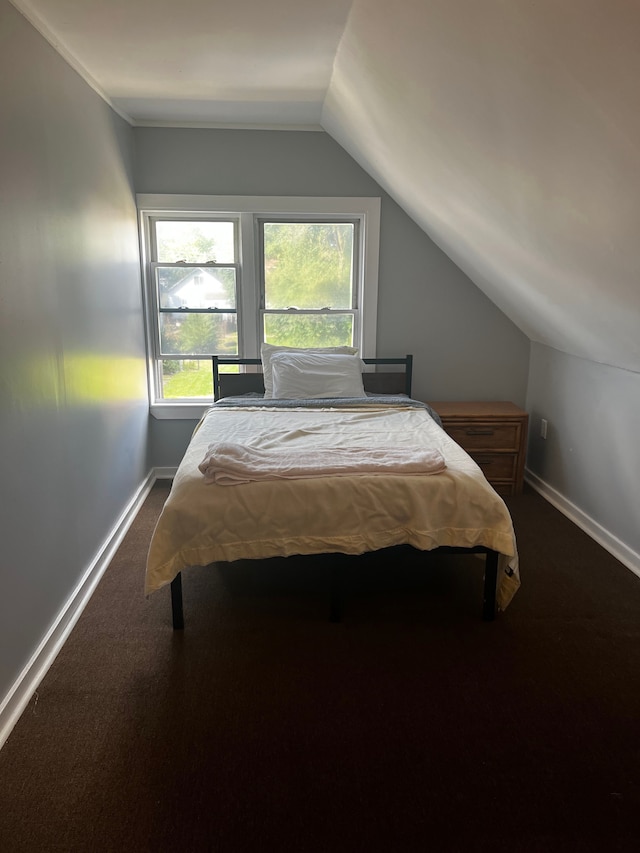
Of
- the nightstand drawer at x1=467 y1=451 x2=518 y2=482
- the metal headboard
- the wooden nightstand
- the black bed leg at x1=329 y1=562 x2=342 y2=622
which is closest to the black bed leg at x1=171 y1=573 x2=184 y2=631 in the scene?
the black bed leg at x1=329 y1=562 x2=342 y2=622

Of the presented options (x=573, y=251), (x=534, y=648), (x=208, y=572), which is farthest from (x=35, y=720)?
(x=573, y=251)

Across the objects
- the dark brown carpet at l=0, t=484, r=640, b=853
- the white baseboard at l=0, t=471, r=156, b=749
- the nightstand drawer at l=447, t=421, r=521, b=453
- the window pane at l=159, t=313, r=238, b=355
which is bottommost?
the dark brown carpet at l=0, t=484, r=640, b=853

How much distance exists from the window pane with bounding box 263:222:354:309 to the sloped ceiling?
535 millimetres

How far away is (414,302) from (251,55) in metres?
1.98

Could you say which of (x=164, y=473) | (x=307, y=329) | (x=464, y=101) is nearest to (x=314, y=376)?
(x=307, y=329)

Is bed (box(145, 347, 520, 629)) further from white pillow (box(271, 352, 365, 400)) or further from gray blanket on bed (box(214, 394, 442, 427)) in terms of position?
white pillow (box(271, 352, 365, 400))

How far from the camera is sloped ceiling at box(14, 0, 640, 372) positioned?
146 cm

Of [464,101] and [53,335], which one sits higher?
[464,101]

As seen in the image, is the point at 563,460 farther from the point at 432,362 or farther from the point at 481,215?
the point at 481,215

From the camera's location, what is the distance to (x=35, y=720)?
1999 millimetres

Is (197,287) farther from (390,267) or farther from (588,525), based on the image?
(588,525)

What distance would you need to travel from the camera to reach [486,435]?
3.96m

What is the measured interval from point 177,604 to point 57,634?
459mm

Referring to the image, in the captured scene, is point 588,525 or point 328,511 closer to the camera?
point 328,511
